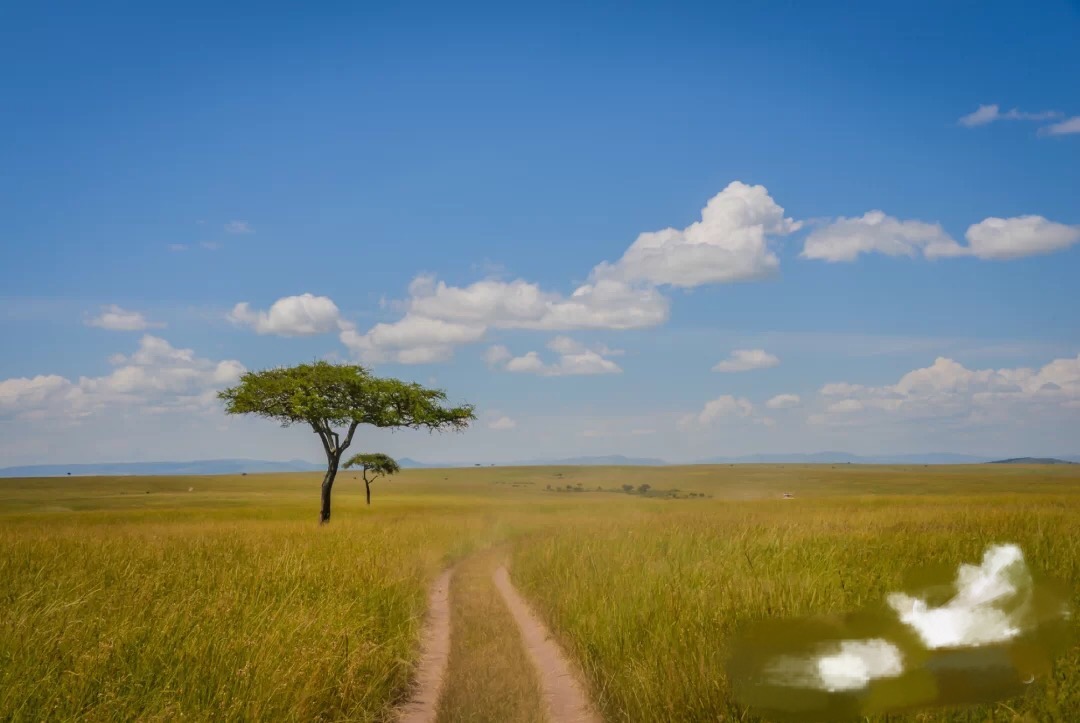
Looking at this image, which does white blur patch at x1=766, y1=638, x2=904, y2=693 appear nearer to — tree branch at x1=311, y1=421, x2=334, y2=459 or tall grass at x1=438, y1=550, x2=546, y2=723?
tall grass at x1=438, y1=550, x2=546, y2=723

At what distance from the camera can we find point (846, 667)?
5395 millimetres

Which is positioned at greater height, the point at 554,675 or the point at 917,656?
the point at 917,656

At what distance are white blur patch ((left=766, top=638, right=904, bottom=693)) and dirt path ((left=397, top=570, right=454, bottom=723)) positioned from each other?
4050 millimetres

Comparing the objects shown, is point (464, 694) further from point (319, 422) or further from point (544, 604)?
point (319, 422)

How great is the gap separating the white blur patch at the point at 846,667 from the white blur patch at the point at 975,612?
0.29 meters

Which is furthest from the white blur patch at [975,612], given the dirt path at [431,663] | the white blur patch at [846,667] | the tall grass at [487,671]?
the dirt path at [431,663]

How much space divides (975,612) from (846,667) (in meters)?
1.30

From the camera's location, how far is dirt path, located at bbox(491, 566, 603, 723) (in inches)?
309

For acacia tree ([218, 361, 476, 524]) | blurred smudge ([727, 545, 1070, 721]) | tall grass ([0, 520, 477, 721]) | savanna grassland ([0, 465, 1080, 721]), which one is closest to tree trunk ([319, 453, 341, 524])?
acacia tree ([218, 361, 476, 524])

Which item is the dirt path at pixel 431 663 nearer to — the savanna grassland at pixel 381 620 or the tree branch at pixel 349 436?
the savanna grassland at pixel 381 620

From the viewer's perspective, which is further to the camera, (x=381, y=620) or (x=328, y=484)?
(x=328, y=484)

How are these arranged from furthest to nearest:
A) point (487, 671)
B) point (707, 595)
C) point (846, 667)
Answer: point (707, 595), point (487, 671), point (846, 667)

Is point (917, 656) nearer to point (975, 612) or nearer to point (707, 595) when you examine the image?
point (975, 612)

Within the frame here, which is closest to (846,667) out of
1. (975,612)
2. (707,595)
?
(975,612)
